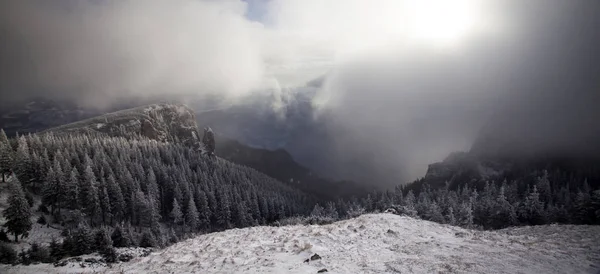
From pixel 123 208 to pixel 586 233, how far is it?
98834mm

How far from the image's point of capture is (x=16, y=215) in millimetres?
52531

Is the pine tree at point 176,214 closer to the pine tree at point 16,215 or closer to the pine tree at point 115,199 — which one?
the pine tree at point 115,199

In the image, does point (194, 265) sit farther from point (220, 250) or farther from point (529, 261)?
point (529, 261)

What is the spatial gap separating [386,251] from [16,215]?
62.0m

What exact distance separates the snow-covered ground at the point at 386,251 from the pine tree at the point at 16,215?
2498 centimetres

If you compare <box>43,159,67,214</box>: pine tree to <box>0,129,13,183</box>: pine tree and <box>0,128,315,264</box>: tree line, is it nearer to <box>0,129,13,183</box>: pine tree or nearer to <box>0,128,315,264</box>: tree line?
<box>0,128,315,264</box>: tree line

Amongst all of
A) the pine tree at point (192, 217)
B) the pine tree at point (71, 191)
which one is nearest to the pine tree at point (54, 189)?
the pine tree at point (71, 191)

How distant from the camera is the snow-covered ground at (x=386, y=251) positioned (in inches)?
818

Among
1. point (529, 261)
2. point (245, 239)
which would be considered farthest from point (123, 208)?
point (529, 261)

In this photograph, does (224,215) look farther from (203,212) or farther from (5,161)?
(5,161)

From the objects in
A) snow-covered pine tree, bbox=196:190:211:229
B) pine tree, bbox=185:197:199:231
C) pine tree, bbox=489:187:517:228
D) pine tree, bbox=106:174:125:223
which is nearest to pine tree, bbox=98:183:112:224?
pine tree, bbox=106:174:125:223

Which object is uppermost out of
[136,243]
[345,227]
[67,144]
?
[67,144]

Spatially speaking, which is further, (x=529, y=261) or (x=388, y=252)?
(x=388, y=252)

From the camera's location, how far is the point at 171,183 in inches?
4530
